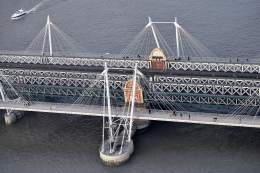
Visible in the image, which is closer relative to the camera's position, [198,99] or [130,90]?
[130,90]

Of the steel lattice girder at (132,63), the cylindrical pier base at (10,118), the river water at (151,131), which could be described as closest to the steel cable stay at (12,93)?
the cylindrical pier base at (10,118)

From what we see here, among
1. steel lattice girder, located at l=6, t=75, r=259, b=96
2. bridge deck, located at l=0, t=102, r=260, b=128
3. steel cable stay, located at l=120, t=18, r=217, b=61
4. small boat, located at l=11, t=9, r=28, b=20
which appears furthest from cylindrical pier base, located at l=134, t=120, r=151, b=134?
small boat, located at l=11, t=9, r=28, b=20

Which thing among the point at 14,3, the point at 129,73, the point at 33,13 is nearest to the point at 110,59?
the point at 129,73

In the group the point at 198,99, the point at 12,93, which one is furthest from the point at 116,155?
the point at 12,93

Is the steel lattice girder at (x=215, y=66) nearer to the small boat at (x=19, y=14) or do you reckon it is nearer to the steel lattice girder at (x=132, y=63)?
the steel lattice girder at (x=132, y=63)

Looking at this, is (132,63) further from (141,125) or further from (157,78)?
(141,125)

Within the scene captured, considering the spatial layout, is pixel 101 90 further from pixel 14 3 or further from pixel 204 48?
pixel 14 3

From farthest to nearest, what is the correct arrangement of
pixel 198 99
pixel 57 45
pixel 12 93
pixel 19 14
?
pixel 19 14 < pixel 57 45 < pixel 12 93 < pixel 198 99
